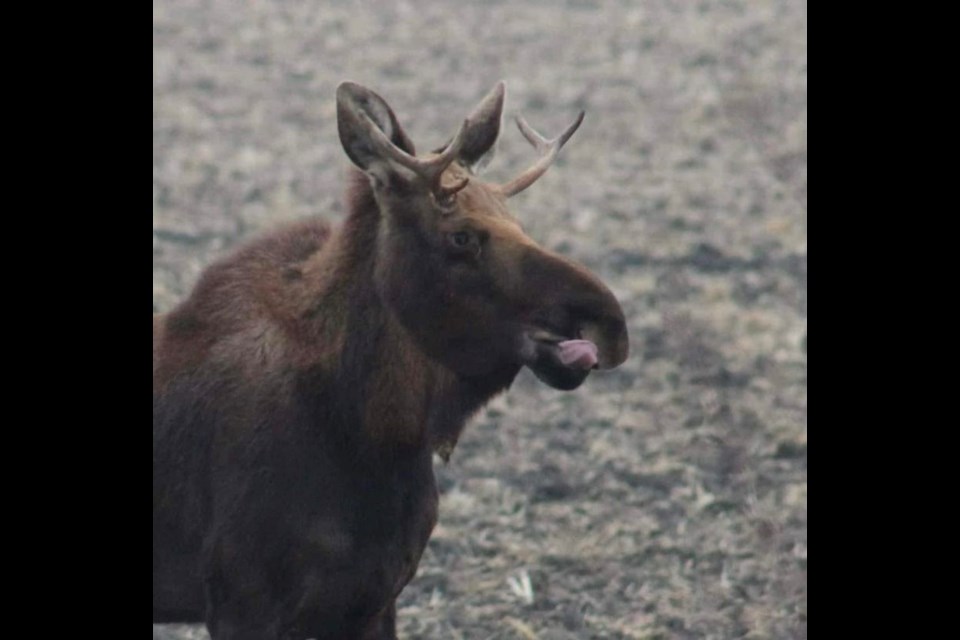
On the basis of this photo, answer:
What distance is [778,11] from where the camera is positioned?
15023 mm

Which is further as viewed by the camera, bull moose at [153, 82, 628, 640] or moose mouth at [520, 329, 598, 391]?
bull moose at [153, 82, 628, 640]

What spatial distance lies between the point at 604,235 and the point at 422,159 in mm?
5651

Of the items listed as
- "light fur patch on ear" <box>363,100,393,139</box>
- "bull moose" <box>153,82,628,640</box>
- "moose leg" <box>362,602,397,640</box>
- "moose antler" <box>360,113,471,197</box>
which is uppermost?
"light fur patch on ear" <box>363,100,393,139</box>

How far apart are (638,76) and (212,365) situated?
8.60 metres

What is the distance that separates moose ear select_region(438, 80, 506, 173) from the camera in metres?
5.02

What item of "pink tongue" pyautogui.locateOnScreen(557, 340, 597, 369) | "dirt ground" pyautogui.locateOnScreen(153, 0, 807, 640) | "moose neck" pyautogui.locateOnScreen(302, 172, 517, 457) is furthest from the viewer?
"dirt ground" pyautogui.locateOnScreen(153, 0, 807, 640)

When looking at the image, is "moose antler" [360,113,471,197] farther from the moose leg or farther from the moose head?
the moose leg

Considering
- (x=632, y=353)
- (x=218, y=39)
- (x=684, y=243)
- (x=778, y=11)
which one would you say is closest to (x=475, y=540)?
(x=632, y=353)

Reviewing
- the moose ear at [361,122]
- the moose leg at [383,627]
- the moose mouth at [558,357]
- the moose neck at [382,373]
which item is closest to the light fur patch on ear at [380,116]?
the moose ear at [361,122]

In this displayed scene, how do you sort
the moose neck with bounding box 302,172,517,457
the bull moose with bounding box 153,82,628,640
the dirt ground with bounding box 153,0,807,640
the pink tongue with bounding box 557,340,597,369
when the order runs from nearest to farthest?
the pink tongue with bounding box 557,340,597,369 < the bull moose with bounding box 153,82,628,640 < the moose neck with bounding box 302,172,517,457 < the dirt ground with bounding box 153,0,807,640

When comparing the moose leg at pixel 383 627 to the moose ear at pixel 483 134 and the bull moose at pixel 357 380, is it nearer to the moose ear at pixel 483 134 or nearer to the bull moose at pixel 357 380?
the bull moose at pixel 357 380

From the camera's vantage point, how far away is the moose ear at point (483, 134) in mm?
5023

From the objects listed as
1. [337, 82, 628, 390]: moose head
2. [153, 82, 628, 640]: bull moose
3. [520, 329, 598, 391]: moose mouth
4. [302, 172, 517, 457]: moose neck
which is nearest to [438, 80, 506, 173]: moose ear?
[153, 82, 628, 640]: bull moose
